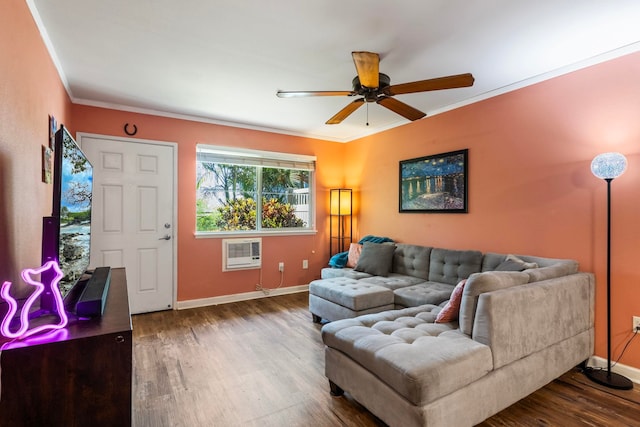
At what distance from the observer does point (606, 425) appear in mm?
1804

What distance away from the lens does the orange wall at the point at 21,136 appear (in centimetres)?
147

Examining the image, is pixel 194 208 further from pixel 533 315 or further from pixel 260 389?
pixel 533 315

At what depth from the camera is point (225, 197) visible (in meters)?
4.35

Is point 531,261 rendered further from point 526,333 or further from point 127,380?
point 127,380

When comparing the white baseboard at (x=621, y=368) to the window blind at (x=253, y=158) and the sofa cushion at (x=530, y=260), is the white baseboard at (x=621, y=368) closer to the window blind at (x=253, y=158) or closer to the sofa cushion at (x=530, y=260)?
the sofa cushion at (x=530, y=260)

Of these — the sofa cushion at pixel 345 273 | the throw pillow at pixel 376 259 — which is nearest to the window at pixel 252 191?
the sofa cushion at pixel 345 273

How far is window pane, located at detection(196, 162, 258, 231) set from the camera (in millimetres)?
4176

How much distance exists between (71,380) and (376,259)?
124 inches

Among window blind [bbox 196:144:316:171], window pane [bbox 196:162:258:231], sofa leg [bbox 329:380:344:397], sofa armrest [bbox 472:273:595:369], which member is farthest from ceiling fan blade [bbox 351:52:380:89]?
window pane [bbox 196:162:258:231]

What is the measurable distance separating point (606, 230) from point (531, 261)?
56cm

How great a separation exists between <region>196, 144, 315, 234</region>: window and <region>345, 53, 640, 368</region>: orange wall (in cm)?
188

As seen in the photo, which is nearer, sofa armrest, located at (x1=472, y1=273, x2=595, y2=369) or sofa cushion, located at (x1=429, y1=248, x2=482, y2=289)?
sofa armrest, located at (x1=472, y1=273, x2=595, y2=369)

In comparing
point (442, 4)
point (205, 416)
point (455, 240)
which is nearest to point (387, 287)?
point (455, 240)

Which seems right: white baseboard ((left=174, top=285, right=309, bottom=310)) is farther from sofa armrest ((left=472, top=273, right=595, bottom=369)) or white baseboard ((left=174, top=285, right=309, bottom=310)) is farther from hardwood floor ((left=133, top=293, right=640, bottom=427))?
sofa armrest ((left=472, top=273, right=595, bottom=369))
